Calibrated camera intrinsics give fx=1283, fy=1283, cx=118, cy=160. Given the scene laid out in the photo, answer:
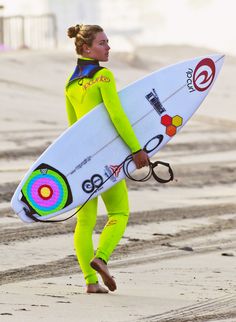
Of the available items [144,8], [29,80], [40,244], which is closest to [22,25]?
[29,80]

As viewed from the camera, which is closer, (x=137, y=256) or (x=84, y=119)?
(x=84, y=119)

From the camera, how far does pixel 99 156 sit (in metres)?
7.21

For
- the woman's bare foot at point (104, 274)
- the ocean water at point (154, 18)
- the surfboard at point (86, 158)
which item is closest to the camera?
the woman's bare foot at point (104, 274)

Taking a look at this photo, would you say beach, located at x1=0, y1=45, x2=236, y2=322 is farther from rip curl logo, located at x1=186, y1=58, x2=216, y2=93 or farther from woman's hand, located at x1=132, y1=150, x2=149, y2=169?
rip curl logo, located at x1=186, y1=58, x2=216, y2=93

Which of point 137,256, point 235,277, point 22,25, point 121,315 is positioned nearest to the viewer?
point 121,315

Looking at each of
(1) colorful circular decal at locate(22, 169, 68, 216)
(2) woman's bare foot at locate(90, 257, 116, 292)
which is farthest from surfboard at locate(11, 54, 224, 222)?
(2) woman's bare foot at locate(90, 257, 116, 292)

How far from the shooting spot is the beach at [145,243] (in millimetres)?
6543

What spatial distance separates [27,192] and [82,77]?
0.72 m

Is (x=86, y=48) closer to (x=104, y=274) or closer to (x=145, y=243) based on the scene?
(x=104, y=274)

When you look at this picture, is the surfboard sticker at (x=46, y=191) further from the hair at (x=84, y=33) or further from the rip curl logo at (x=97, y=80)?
the hair at (x=84, y=33)

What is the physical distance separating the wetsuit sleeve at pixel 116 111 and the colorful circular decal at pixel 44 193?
470mm

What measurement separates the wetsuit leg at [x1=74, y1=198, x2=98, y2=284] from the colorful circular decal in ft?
0.55

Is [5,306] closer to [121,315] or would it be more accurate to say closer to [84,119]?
[121,315]

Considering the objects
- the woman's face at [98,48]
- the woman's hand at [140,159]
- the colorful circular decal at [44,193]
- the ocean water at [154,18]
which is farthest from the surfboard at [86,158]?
the ocean water at [154,18]
